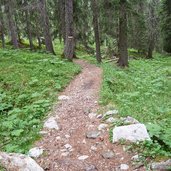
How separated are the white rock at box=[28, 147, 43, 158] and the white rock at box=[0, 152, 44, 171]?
75 cm

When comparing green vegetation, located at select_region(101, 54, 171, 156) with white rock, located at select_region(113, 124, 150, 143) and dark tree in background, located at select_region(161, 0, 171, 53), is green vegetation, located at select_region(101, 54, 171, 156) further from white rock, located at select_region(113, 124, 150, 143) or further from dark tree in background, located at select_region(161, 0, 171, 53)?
dark tree in background, located at select_region(161, 0, 171, 53)

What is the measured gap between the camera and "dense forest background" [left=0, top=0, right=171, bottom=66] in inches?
691

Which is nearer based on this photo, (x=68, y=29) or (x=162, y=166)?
(x=162, y=166)

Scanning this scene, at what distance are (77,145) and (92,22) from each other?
21.4m

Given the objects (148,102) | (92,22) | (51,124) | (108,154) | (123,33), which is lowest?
(148,102)

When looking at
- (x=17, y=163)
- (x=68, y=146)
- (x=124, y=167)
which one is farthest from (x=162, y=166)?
(x=17, y=163)

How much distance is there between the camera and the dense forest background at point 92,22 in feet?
57.6

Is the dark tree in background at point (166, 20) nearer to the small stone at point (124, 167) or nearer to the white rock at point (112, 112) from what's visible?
the white rock at point (112, 112)

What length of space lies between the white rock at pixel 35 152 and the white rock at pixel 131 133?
169 cm

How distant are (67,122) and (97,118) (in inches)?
33.3

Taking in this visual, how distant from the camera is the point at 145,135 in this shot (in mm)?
6355

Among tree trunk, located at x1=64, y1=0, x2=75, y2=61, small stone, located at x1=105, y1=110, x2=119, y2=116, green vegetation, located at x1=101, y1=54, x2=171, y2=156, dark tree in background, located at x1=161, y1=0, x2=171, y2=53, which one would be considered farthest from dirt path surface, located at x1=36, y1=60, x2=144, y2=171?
dark tree in background, located at x1=161, y1=0, x2=171, y2=53

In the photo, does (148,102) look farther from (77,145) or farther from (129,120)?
(77,145)

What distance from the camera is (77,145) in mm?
6629
